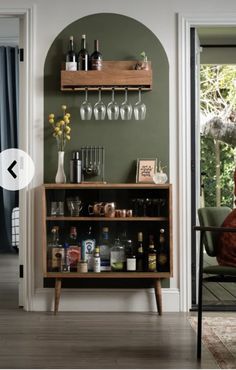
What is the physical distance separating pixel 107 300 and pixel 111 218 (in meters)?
0.63

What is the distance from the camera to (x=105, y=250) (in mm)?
4582

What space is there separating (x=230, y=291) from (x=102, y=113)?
207cm

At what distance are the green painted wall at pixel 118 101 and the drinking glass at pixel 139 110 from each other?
1.8 inches

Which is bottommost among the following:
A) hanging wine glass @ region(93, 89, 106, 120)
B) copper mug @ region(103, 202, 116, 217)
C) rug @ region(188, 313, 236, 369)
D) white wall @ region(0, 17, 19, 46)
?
rug @ region(188, 313, 236, 369)

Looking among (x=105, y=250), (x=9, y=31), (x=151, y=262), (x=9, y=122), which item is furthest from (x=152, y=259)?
(x=9, y=122)

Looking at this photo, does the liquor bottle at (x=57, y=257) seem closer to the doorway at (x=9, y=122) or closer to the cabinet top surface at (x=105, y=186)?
the cabinet top surface at (x=105, y=186)

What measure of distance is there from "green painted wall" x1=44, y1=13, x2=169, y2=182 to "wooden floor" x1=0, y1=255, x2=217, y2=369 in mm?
1057

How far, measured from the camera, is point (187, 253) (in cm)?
461

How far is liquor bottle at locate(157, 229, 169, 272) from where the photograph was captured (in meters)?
4.48

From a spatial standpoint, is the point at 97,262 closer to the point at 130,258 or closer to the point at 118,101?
the point at 130,258

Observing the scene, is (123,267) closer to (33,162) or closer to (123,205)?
(123,205)

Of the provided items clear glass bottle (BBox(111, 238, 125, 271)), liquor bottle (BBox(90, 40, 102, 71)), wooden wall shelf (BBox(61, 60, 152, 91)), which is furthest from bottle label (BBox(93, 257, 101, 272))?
liquor bottle (BBox(90, 40, 102, 71))

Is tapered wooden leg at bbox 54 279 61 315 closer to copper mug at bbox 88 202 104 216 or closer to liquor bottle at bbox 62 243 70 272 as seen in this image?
liquor bottle at bbox 62 243 70 272

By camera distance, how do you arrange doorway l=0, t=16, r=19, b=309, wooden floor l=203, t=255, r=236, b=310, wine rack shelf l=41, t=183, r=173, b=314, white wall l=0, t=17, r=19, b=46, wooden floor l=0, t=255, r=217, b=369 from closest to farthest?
wooden floor l=0, t=255, r=217, b=369, wine rack shelf l=41, t=183, r=173, b=314, wooden floor l=203, t=255, r=236, b=310, white wall l=0, t=17, r=19, b=46, doorway l=0, t=16, r=19, b=309
